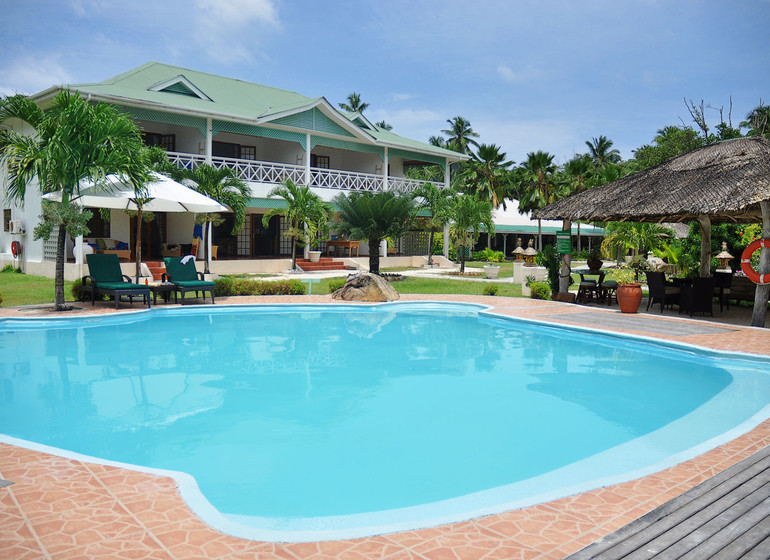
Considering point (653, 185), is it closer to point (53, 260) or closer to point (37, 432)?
point (37, 432)

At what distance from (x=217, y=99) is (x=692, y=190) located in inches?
776

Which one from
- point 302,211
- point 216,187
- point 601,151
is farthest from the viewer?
point 601,151

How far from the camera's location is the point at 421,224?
86.7 feet

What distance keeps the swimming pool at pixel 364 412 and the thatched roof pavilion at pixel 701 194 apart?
3562 mm

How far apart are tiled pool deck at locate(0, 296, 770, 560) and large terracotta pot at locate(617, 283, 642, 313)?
382 inches

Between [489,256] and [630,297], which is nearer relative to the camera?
[630,297]

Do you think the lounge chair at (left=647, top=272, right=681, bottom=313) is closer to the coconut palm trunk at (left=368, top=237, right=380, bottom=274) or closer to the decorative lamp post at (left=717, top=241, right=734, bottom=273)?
the decorative lamp post at (left=717, top=241, right=734, bottom=273)

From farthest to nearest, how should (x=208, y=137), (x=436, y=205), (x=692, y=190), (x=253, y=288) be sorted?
(x=436, y=205) < (x=208, y=137) < (x=253, y=288) < (x=692, y=190)

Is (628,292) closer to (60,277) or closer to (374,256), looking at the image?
(374,256)

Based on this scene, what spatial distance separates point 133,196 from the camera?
1434 cm

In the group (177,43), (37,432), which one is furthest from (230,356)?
(177,43)

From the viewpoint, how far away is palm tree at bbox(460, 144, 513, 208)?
48.0 metres

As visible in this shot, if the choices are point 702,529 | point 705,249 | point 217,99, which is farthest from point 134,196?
point 705,249

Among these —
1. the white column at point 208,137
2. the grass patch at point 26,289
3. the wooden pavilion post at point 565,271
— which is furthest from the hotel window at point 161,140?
the wooden pavilion post at point 565,271
